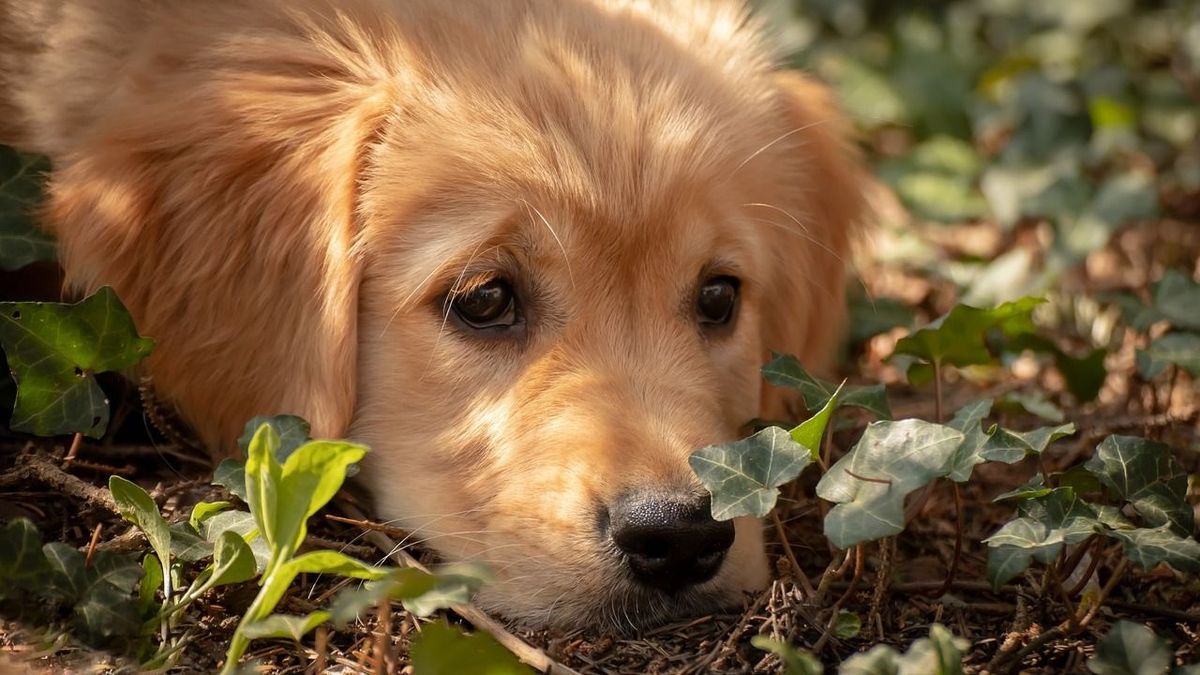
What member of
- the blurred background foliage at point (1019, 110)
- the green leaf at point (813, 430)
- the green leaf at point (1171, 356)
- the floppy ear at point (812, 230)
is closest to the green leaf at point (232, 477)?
the green leaf at point (813, 430)

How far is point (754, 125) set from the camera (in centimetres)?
356

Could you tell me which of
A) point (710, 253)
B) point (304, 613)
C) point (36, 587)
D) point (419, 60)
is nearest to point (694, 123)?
point (710, 253)

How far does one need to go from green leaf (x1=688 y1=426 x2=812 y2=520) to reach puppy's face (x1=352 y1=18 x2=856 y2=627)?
0.50 feet

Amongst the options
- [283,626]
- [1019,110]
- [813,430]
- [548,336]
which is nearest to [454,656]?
[283,626]

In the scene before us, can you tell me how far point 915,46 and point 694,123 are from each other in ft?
9.76

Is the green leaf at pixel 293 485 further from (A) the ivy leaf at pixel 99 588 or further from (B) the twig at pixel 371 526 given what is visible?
(B) the twig at pixel 371 526

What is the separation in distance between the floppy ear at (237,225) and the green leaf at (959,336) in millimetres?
1378

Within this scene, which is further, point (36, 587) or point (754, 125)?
point (754, 125)

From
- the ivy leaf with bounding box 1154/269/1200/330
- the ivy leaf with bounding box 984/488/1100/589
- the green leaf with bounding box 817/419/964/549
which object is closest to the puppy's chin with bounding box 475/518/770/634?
the green leaf with bounding box 817/419/964/549

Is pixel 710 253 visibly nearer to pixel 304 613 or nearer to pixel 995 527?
pixel 995 527

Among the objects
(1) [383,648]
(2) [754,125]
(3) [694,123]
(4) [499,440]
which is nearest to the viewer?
(1) [383,648]

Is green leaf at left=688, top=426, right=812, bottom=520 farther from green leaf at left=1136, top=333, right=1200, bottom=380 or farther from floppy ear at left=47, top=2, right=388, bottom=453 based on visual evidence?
green leaf at left=1136, top=333, right=1200, bottom=380

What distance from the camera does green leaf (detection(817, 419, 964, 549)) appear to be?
2.39 meters

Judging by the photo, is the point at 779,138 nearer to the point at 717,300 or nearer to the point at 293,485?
the point at 717,300
